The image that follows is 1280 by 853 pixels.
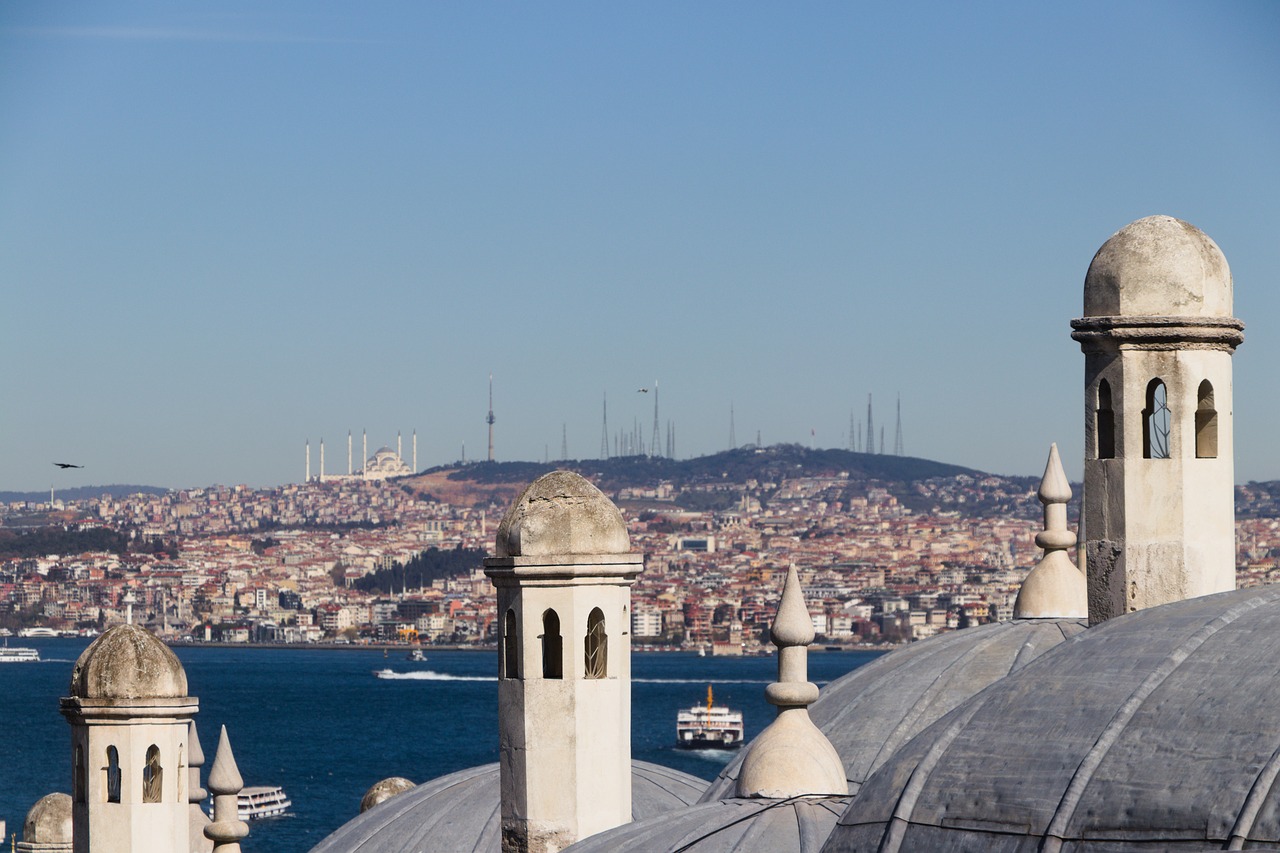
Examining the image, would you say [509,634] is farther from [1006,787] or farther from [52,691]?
[52,691]

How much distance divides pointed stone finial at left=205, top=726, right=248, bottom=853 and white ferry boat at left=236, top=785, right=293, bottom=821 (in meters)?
64.9

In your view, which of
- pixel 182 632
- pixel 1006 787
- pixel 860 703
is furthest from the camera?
pixel 182 632

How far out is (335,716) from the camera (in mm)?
121562

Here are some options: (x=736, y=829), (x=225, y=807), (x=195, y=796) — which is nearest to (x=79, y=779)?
(x=195, y=796)

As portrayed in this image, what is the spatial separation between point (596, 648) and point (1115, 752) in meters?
5.72

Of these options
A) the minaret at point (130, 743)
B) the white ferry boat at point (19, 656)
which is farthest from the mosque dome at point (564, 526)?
the white ferry boat at point (19, 656)

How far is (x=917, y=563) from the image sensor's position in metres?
195

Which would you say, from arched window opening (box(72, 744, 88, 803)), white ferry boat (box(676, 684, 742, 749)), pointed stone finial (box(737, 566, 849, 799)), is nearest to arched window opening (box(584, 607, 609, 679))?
pointed stone finial (box(737, 566, 849, 799))

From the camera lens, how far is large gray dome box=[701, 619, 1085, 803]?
12.2 m

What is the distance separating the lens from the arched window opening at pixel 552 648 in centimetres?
1119

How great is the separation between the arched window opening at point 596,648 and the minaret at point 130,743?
11.9 ft

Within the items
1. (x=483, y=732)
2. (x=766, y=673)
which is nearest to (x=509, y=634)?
(x=483, y=732)

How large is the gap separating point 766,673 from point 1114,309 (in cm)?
15263

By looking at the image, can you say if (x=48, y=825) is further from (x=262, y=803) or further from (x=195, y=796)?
(x=262, y=803)
